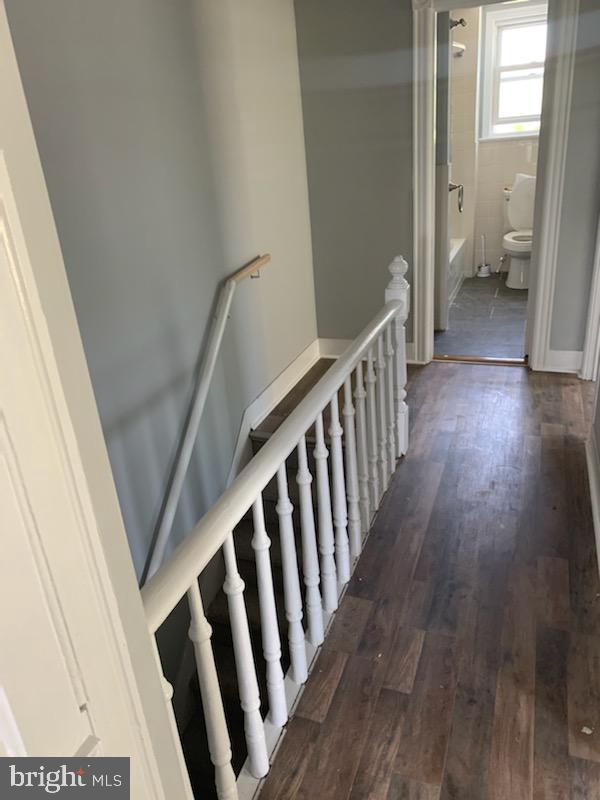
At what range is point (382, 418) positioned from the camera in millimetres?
2488

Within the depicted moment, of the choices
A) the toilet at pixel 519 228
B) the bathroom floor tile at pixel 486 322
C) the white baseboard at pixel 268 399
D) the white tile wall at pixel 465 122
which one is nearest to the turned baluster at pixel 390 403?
the white baseboard at pixel 268 399

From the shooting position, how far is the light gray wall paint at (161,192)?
5.95 ft

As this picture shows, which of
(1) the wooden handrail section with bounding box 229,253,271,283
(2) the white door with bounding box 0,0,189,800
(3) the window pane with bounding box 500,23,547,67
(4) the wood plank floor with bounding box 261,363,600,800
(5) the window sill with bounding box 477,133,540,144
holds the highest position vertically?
(3) the window pane with bounding box 500,23,547,67

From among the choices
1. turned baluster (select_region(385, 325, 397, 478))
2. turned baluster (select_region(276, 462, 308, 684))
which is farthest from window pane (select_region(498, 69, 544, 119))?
turned baluster (select_region(276, 462, 308, 684))

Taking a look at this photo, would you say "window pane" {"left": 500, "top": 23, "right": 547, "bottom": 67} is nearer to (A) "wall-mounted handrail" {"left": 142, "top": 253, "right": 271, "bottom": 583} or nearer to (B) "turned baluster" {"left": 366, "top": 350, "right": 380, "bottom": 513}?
(A) "wall-mounted handrail" {"left": 142, "top": 253, "right": 271, "bottom": 583}

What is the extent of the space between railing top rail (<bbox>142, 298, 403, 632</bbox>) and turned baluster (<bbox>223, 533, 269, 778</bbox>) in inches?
2.6

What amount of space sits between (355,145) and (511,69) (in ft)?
9.70

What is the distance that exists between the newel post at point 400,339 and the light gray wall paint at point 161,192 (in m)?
0.80

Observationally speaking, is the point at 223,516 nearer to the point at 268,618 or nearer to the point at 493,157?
the point at 268,618

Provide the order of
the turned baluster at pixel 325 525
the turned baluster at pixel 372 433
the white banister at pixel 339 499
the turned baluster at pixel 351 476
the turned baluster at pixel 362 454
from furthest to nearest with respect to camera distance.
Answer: the turned baluster at pixel 372 433
the turned baluster at pixel 362 454
the turned baluster at pixel 351 476
the white banister at pixel 339 499
the turned baluster at pixel 325 525

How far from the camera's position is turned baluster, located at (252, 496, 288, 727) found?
134 cm

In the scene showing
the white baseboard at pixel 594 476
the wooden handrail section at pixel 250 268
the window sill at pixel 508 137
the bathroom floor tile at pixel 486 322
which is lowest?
the bathroom floor tile at pixel 486 322

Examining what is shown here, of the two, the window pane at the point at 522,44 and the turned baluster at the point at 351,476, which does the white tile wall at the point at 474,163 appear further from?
the turned baluster at the point at 351,476

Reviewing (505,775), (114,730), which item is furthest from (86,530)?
(505,775)
